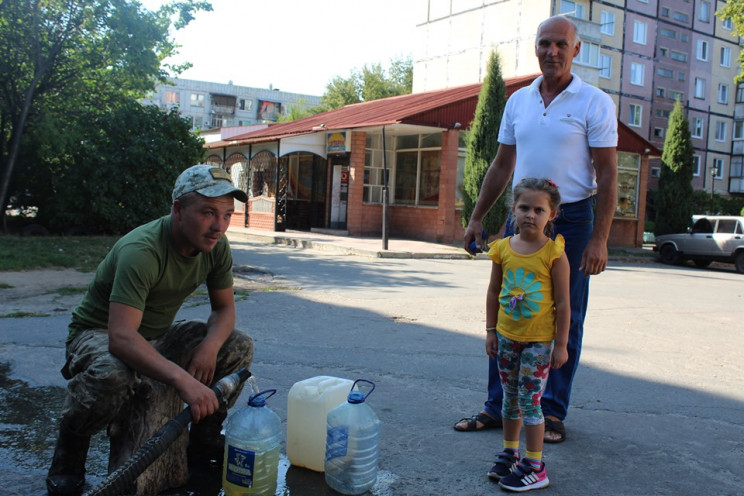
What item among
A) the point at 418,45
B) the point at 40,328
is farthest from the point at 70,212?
the point at 418,45

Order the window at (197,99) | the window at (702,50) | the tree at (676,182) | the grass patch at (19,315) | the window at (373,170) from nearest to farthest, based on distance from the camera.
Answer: the grass patch at (19,315) < the window at (373,170) < the tree at (676,182) < the window at (702,50) < the window at (197,99)

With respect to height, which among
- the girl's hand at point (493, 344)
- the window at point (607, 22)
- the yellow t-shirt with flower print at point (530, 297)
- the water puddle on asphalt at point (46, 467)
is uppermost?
the window at point (607, 22)

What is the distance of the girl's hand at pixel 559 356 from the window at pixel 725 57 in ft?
194

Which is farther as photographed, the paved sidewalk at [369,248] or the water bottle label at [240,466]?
the paved sidewalk at [369,248]

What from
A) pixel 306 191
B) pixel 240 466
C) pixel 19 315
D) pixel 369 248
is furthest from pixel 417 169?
pixel 240 466

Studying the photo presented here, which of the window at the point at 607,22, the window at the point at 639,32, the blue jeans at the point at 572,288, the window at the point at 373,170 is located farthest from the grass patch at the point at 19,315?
the window at the point at 639,32

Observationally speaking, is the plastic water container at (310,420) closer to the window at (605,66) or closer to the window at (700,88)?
the window at (605,66)

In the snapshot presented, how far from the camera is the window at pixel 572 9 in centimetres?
3447

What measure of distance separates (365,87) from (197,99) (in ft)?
147

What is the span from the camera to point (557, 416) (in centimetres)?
365

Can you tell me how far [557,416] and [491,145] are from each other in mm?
16493

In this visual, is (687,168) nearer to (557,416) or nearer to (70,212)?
(70,212)

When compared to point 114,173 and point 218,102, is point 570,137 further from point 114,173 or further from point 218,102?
point 218,102

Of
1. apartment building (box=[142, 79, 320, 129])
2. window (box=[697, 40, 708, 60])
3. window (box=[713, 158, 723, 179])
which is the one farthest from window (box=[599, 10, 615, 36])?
apartment building (box=[142, 79, 320, 129])
